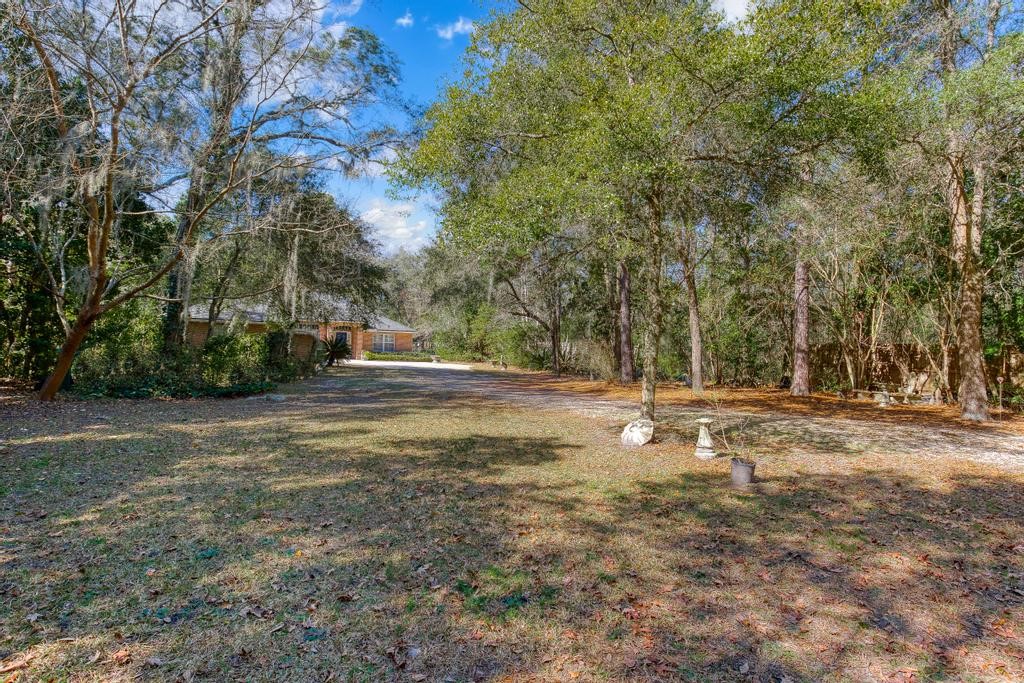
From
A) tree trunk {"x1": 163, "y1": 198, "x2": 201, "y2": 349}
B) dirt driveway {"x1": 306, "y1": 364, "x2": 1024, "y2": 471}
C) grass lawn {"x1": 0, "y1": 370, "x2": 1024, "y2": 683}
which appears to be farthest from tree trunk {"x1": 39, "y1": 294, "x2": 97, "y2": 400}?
dirt driveway {"x1": 306, "y1": 364, "x2": 1024, "y2": 471}

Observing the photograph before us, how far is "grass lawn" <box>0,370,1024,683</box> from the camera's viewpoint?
8.04 ft

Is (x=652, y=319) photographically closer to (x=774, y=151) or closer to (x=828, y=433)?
(x=774, y=151)

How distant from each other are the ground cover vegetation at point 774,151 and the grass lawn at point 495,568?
122 inches

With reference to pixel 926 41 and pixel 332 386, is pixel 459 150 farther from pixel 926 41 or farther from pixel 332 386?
pixel 332 386

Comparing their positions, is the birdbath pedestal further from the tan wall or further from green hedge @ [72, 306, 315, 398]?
the tan wall

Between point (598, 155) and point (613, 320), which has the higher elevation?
point (598, 155)

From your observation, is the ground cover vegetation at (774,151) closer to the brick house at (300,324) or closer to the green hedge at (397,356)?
the brick house at (300,324)

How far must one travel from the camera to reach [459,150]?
24.9 feet

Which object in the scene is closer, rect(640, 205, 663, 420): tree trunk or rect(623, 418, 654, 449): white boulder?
rect(623, 418, 654, 449): white boulder

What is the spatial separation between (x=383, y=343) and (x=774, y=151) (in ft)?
127

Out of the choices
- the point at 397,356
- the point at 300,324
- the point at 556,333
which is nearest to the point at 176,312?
the point at 300,324

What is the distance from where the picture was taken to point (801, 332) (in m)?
12.2

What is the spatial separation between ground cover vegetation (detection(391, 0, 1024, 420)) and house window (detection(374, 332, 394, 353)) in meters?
32.6

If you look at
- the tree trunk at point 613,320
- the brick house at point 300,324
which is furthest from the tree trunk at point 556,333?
the brick house at point 300,324
